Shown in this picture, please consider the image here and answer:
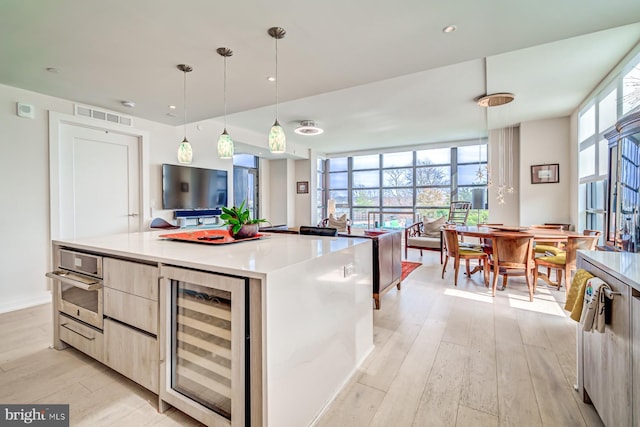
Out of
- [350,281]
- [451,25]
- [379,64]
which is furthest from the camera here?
[379,64]

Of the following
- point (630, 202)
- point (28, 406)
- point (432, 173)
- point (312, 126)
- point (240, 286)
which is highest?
point (312, 126)

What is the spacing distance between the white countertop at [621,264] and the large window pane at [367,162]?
729 centimetres

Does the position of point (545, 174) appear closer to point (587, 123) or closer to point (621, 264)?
point (587, 123)

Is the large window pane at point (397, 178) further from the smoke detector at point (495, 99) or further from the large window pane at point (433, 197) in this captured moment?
the smoke detector at point (495, 99)

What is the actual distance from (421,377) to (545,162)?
555 centimetres

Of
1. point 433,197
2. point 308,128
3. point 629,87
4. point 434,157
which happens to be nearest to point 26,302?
point 308,128

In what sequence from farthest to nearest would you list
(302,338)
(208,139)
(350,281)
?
(208,139)
(350,281)
(302,338)

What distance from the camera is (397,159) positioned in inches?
330

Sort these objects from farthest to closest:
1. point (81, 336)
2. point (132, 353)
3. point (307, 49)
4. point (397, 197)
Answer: point (397, 197) < point (307, 49) < point (81, 336) < point (132, 353)

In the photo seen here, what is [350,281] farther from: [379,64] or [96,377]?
[379,64]

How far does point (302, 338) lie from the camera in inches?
54.4

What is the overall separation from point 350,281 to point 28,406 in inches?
77.0

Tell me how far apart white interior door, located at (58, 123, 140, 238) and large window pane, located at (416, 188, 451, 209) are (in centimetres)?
667

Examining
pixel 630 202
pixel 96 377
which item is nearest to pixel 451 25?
pixel 630 202
